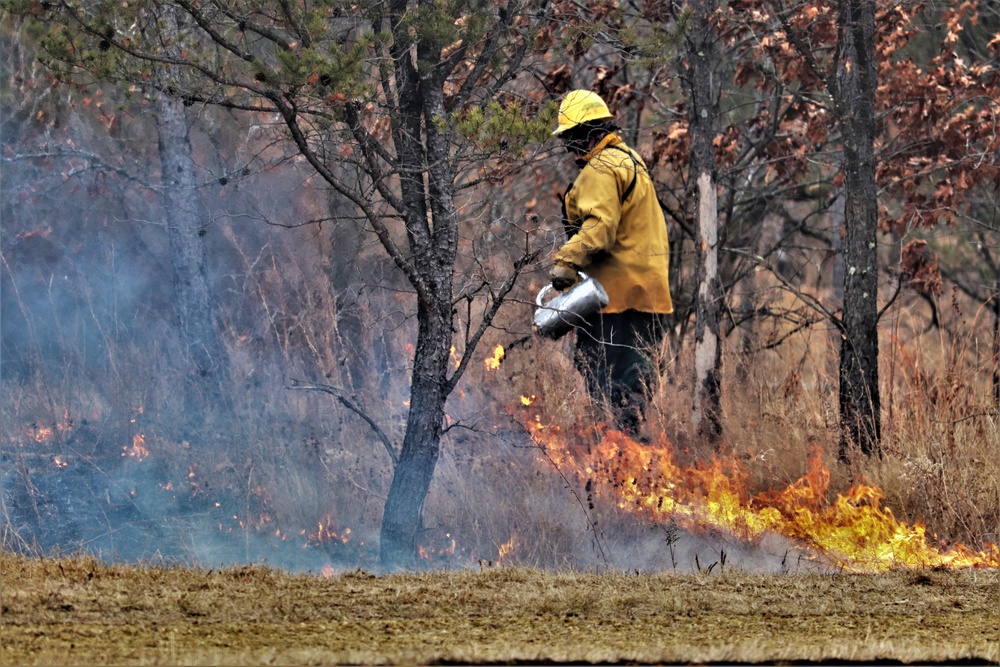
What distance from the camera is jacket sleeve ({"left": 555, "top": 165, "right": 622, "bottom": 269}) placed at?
7094 mm

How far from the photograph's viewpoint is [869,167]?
723 centimetres

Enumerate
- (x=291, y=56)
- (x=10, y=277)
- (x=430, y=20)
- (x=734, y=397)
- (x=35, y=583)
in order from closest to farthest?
1. (x=35, y=583)
2. (x=291, y=56)
3. (x=430, y=20)
4. (x=734, y=397)
5. (x=10, y=277)

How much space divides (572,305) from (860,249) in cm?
181

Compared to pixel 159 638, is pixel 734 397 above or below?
above

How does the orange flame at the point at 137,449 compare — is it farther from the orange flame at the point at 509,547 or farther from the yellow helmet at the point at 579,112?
the yellow helmet at the point at 579,112

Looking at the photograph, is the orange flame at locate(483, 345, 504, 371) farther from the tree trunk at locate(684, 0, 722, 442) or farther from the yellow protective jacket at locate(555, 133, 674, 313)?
the tree trunk at locate(684, 0, 722, 442)

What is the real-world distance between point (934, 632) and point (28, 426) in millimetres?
5581

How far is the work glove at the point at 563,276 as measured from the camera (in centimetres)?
695

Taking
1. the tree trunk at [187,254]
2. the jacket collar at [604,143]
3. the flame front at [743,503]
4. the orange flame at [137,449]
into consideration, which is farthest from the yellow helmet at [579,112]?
the orange flame at [137,449]

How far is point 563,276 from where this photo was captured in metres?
6.96

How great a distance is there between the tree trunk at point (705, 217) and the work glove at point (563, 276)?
113cm

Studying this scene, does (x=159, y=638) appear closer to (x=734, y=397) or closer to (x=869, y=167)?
(x=734, y=397)

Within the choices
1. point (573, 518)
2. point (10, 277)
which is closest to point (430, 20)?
point (573, 518)

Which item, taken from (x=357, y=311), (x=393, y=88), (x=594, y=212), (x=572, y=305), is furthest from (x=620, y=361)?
(x=393, y=88)
